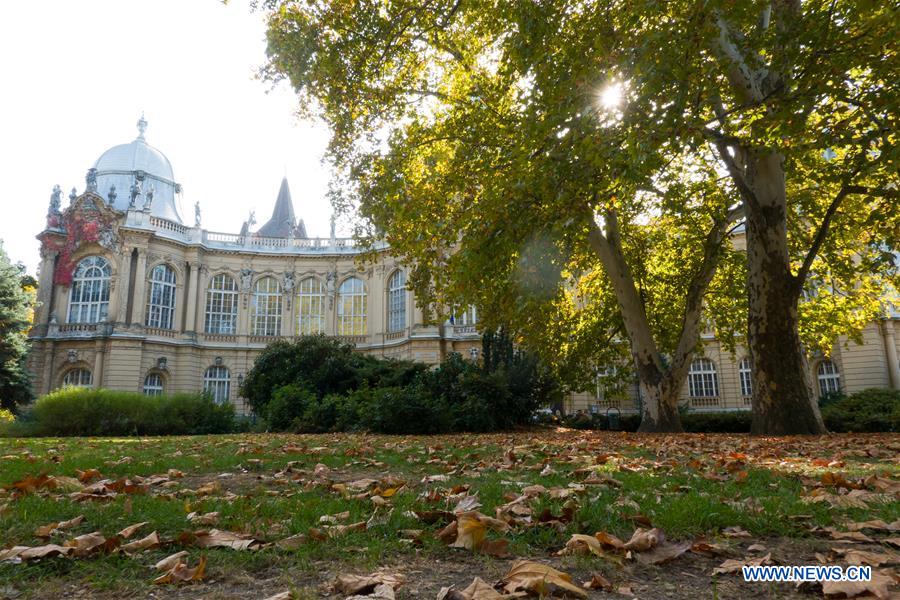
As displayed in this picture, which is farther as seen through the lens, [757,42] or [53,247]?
[53,247]

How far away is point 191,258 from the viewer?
3966cm

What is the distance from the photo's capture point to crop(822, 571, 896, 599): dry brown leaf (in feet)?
5.76

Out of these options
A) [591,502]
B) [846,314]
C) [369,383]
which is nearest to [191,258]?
[369,383]

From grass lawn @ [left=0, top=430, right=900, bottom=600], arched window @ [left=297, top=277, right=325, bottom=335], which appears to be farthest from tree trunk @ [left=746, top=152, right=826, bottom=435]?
arched window @ [left=297, top=277, right=325, bottom=335]

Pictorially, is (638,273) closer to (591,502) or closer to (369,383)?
(369,383)

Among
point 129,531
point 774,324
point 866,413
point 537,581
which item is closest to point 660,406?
point 774,324

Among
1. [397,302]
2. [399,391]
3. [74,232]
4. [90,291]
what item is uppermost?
[74,232]

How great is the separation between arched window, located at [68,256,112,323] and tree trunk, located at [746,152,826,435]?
3863 centimetres

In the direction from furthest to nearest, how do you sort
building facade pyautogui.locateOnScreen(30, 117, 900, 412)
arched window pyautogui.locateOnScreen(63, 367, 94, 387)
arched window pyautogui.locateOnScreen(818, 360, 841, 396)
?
arched window pyautogui.locateOnScreen(63, 367, 94, 387) < building facade pyautogui.locateOnScreen(30, 117, 900, 412) < arched window pyautogui.locateOnScreen(818, 360, 841, 396)

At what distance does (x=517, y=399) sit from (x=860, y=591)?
15.3m

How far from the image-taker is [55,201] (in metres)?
38.9

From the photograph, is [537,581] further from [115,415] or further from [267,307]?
[267,307]

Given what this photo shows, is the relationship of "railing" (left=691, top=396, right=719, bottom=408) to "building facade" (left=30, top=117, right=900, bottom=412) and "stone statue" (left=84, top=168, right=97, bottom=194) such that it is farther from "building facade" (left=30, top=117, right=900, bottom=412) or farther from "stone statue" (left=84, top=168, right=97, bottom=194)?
"stone statue" (left=84, top=168, right=97, bottom=194)

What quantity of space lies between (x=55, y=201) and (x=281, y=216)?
1729 cm
